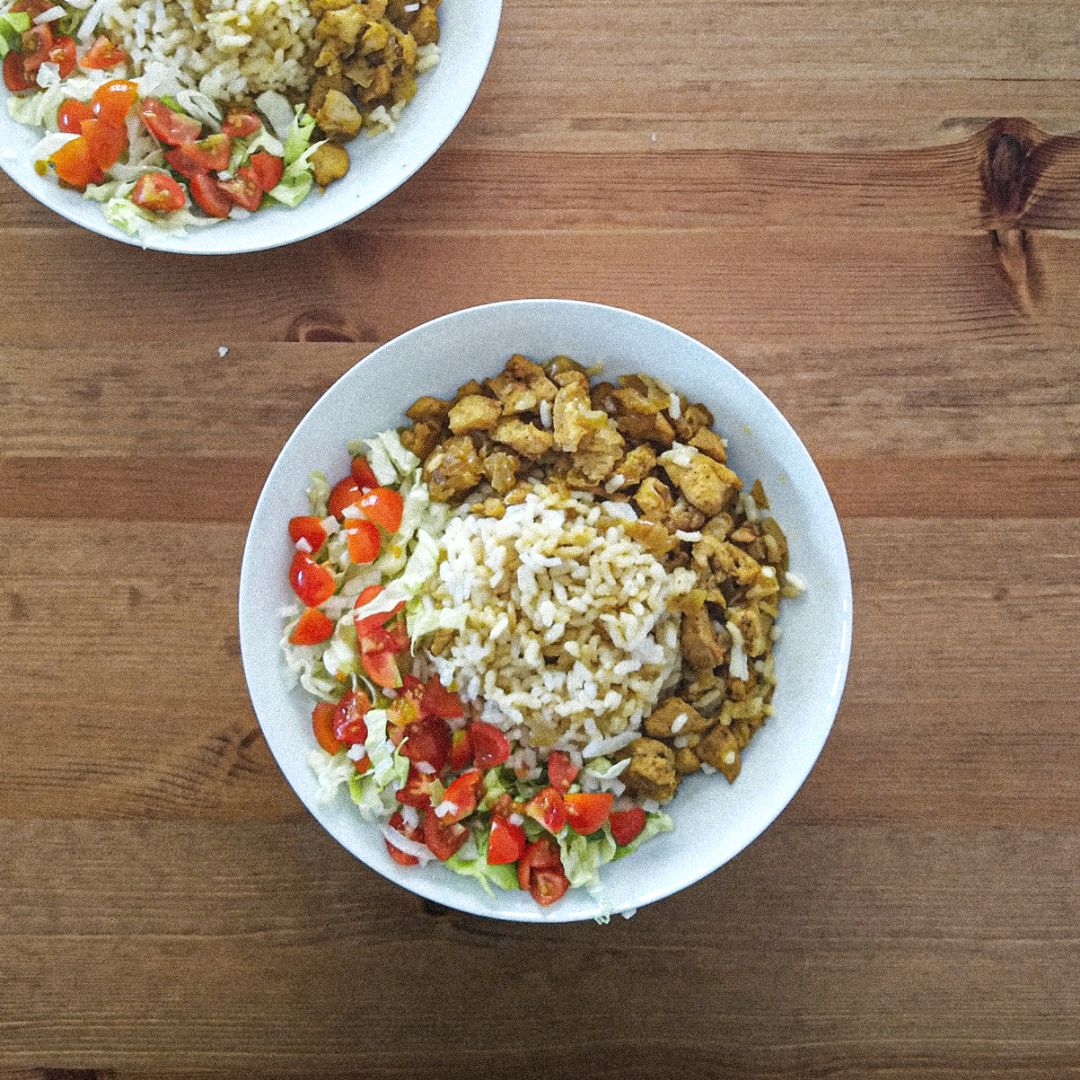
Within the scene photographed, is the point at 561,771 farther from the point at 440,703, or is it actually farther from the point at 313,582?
the point at 313,582

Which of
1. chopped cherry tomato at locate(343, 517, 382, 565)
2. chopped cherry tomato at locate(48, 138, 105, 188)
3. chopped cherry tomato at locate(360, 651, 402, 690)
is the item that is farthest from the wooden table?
chopped cherry tomato at locate(360, 651, 402, 690)

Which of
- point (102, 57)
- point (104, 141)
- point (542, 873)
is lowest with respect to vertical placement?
point (542, 873)

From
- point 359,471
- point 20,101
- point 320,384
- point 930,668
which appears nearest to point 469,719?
point 359,471

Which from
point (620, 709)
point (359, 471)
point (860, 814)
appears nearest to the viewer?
point (620, 709)

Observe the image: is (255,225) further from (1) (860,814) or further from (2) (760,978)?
(2) (760,978)

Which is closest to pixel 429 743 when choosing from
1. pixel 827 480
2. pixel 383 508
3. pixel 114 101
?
pixel 383 508

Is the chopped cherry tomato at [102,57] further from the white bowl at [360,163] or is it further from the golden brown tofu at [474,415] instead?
the golden brown tofu at [474,415]

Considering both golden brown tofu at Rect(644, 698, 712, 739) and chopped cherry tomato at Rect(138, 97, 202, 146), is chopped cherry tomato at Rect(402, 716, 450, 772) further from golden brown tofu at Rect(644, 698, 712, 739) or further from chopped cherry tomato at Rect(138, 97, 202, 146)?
chopped cherry tomato at Rect(138, 97, 202, 146)
